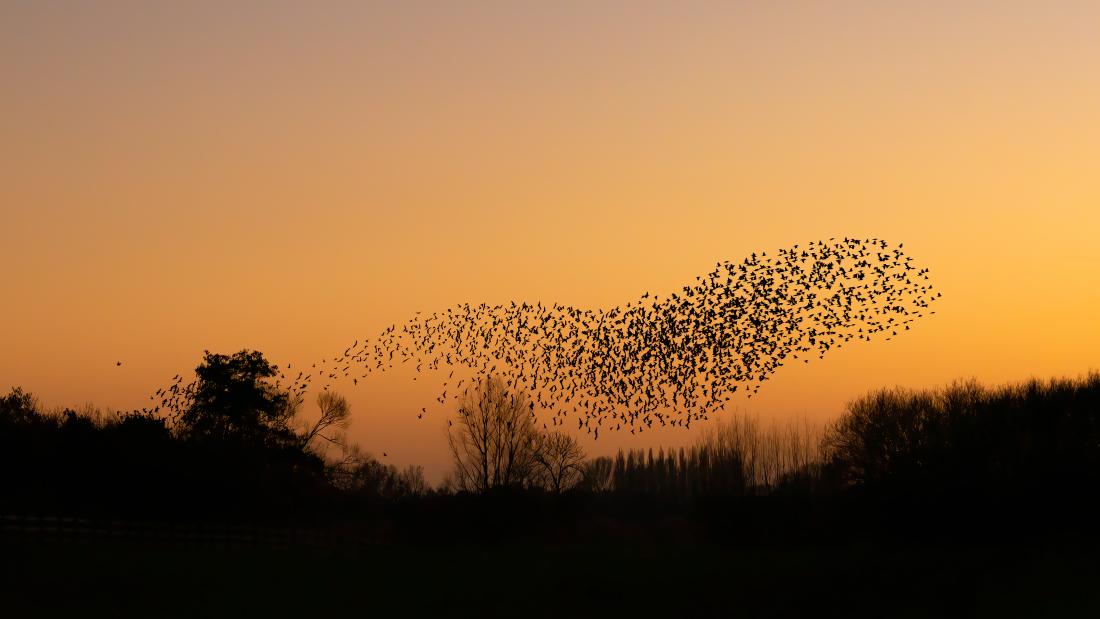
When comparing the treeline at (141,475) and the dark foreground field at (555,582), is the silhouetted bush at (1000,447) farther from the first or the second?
the treeline at (141,475)

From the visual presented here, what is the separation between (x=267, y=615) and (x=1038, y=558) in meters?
30.3

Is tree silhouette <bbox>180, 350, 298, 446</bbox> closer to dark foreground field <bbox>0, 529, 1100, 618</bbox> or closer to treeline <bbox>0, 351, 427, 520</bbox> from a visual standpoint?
treeline <bbox>0, 351, 427, 520</bbox>

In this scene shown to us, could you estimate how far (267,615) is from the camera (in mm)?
34594

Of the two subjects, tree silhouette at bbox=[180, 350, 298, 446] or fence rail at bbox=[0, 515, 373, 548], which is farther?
tree silhouette at bbox=[180, 350, 298, 446]

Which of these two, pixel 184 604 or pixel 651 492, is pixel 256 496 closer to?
pixel 184 604

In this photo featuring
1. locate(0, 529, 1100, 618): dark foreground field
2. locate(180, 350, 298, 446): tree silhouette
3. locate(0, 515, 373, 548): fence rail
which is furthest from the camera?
locate(180, 350, 298, 446): tree silhouette

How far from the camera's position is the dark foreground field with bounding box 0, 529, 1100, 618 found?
1447 inches

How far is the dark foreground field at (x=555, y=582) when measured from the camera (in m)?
36.8

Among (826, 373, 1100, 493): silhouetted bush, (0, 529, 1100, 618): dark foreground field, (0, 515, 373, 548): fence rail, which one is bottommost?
(0, 529, 1100, 618): dark foreground field

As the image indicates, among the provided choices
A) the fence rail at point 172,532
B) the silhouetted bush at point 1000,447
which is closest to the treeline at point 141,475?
the fence rail at point 172,532

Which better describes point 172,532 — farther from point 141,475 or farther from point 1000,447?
point 1000,447

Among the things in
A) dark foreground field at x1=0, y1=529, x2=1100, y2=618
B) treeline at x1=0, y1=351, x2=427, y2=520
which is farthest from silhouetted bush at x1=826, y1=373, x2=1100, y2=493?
treeline at x1=0, y1=351, x2=427, y2=520

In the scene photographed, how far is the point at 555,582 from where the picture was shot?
4153 cm

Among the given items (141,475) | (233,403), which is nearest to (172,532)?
(141,475)
